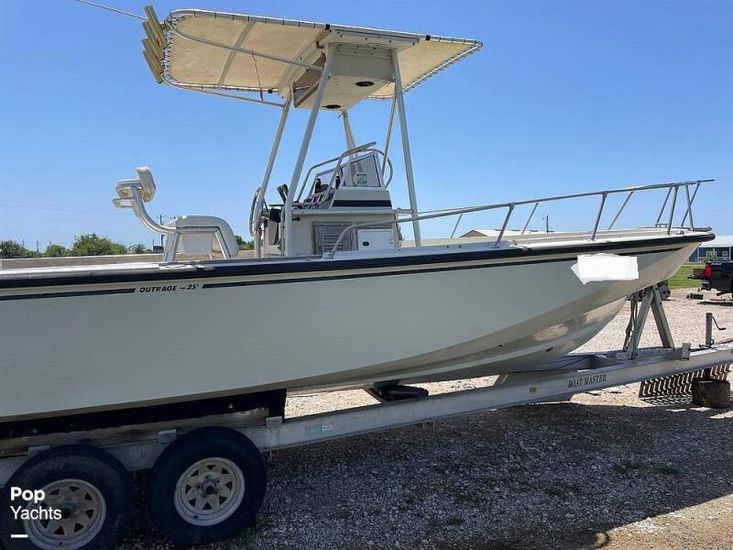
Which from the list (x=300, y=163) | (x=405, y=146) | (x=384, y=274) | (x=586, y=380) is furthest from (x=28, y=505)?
(x=586, y=380)

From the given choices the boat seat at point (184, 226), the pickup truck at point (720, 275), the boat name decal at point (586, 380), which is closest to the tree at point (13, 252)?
the boat seat at point (184, 226)

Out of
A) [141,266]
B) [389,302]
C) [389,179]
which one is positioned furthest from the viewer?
[389,179]

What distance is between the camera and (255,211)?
5.39 m

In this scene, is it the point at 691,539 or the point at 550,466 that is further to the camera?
the point at 550,466

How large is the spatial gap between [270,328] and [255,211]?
6.86ft

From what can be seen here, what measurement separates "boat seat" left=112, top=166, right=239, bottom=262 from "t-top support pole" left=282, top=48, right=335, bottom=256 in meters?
0.48

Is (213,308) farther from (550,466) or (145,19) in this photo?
(550,466)

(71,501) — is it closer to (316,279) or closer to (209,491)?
(209,491)

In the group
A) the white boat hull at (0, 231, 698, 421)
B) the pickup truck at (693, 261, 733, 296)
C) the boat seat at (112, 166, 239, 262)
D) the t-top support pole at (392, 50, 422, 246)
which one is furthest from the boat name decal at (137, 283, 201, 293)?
the pickup truck at (693, 261, 733, 296)

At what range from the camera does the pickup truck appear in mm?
15296

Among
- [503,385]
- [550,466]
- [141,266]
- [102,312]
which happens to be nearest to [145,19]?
[141,266]

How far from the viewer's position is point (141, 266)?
3412mm

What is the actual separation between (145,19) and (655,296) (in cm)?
507

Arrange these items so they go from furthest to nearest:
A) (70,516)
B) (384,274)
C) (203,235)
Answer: (203,235)
(384,274)
(70,516)
